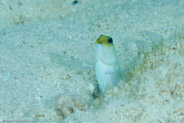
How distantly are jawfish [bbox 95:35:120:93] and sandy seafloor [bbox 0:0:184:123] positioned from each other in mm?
120

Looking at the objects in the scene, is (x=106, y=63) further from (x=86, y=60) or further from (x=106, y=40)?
(x=86, y=60)

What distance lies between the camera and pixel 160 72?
2.37 m

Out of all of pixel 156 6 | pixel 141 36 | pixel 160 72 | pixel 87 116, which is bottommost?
pixel 87 116

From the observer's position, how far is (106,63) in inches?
95.1

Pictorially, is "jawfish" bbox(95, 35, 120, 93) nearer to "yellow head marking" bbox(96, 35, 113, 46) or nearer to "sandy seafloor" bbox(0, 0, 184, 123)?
"yellow head marking" bbox(96, 35, 113, 46)

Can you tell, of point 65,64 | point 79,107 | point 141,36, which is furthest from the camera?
point 141,36

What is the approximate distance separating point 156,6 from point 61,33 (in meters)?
1.82

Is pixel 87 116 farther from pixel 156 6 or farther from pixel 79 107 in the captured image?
pixel 156 6

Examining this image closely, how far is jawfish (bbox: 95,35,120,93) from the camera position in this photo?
2.30 meters

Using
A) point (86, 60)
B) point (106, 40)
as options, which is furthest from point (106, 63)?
point (86, 60)

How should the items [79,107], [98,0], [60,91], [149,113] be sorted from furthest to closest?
[98,0]
[60,91]
[79,107]
[149,113]

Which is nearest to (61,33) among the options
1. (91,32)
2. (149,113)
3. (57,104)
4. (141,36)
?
(91,32)

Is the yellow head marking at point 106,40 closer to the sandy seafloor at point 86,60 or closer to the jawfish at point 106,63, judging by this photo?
the jawfish at point 106,63


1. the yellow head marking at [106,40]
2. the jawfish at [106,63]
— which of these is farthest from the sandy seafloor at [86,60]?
the yellow head marking at [106,40]
